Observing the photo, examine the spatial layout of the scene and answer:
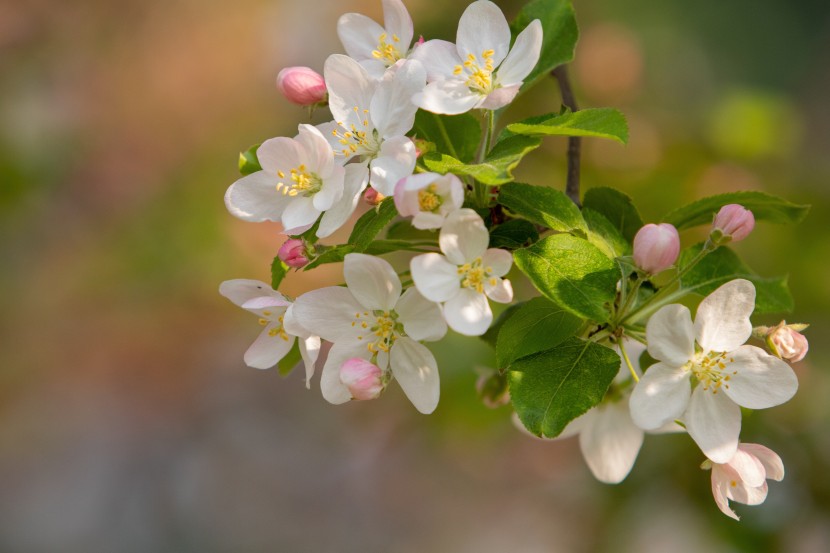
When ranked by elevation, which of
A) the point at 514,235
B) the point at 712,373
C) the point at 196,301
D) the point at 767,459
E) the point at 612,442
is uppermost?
the point at 514,235

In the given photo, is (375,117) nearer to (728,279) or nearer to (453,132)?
(453,132)

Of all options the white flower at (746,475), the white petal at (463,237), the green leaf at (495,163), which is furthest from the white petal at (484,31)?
the white flower at (746,475)

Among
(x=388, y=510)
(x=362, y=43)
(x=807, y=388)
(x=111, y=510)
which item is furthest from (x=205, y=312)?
(x=362, y=43)

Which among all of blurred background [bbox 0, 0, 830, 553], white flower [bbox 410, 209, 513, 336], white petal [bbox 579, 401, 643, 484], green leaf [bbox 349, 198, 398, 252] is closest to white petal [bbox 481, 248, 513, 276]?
white flower [bbox 410, 209, 513, 336]

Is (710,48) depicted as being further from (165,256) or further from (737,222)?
(737,222)

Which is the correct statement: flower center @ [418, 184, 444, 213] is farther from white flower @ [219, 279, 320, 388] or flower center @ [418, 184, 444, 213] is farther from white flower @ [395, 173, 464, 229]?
white flower @ [219, 279, 320, 388]

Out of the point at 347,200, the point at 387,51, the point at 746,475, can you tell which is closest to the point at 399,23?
the point at 387,51
